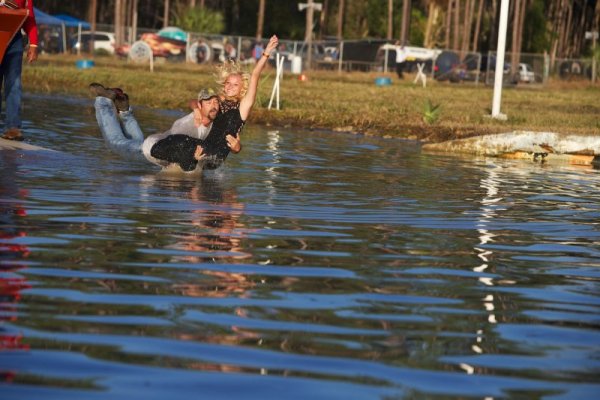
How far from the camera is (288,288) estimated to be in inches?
278

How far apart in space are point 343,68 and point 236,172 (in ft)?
180

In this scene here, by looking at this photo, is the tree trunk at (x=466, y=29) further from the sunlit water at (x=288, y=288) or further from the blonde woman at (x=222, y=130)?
the sunlit water at (x=288, y=288)

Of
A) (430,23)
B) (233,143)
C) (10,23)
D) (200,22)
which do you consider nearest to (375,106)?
(10,23)

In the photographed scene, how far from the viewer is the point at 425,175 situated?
1516cm

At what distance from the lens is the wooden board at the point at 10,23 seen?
14.8 metres

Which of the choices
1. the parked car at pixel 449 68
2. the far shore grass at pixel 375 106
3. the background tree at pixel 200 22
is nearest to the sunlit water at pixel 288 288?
the far shore grass at pixel 375 106

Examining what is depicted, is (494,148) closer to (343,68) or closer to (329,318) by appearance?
(329,318)

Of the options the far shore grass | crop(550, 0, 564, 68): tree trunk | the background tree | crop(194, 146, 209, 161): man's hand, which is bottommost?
the far shore grass

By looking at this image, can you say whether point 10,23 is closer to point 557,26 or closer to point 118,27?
point 118,27

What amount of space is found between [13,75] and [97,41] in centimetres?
5976

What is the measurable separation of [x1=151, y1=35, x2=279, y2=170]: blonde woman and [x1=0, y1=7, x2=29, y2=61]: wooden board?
2.59 m

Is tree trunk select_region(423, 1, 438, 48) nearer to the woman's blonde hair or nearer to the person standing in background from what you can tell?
the person standing in background

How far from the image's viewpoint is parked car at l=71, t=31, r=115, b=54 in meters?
70.2

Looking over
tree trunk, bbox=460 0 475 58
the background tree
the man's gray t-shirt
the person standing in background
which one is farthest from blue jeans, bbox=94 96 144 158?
tree trunk, bbox=460 0 475 58
